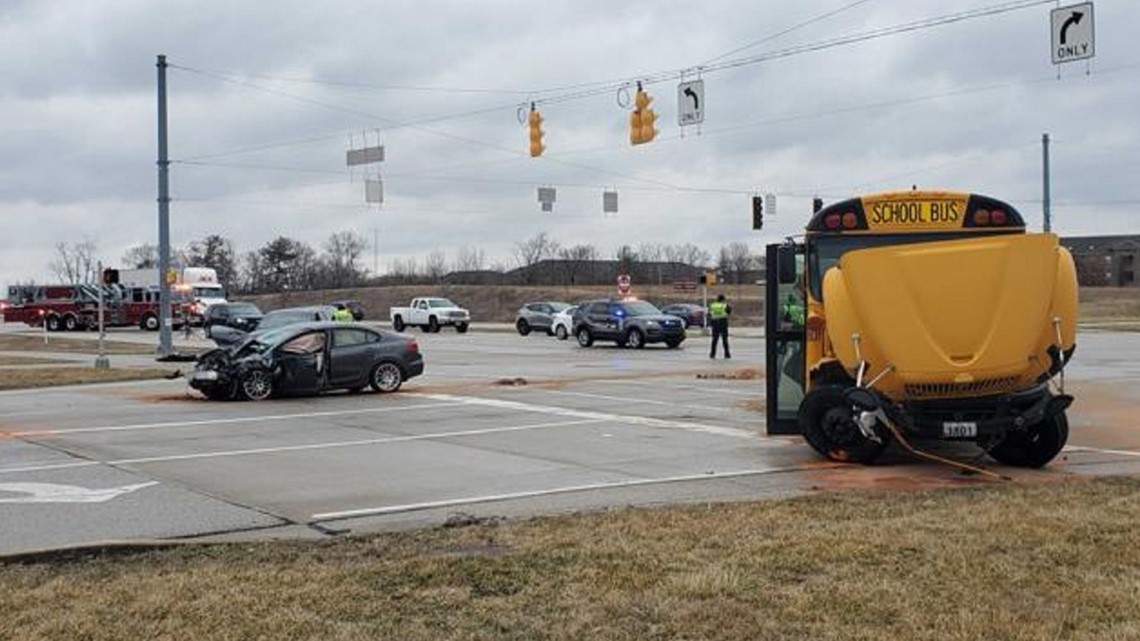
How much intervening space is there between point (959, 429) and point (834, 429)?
4.23 ft

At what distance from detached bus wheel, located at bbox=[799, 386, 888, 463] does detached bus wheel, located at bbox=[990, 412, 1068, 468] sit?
127 cm

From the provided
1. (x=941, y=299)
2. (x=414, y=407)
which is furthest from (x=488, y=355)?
(x=941, y=299)

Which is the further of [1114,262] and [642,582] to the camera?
[1114,262]

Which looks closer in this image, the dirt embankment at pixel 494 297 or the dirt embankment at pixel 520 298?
the dirt embankment at pixel 520 298

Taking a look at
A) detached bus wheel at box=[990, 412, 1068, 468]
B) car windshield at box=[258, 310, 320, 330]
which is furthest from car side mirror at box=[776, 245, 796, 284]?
car windshield at box=[258, 310, 320, 330]

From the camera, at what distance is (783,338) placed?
39.7 ft

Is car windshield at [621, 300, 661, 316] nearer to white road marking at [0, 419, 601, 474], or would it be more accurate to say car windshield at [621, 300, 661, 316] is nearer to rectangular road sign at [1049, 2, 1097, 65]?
rectangular road sign at [1049, 2, 1097, 65]

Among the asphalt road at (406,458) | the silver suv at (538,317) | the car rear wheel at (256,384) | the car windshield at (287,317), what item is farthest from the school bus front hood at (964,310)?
the silver suv at (538,317)

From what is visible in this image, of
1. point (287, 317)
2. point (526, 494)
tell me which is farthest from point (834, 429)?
point (287, 317)

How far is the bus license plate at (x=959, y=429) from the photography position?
33.3 ft

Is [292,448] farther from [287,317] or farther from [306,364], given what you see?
[287,317]

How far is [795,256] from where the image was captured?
11469 mm

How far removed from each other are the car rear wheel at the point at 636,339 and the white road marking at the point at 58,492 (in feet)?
98.0

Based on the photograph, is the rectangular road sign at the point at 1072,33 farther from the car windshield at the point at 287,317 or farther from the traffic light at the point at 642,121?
the car windshield at the point at 287,317
